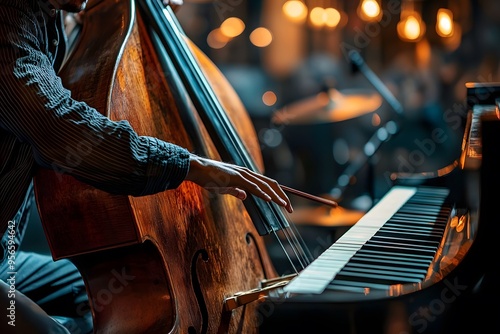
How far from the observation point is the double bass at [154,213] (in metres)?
1.45

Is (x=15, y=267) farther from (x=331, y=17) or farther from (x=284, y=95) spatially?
(x=284, y=95)

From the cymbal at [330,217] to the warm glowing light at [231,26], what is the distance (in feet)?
12.1

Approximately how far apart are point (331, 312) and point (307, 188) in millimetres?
4986

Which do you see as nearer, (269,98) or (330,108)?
(330,108)

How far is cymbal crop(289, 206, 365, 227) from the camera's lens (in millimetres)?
3332

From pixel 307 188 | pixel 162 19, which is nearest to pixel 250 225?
pixel 162 19

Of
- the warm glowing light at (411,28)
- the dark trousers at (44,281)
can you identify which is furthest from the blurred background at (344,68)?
the dark trousers at (44,281)

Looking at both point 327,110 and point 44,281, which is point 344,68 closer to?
point 327,110

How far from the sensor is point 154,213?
1.47 meters

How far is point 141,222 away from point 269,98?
549 cm

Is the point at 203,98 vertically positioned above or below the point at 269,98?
above

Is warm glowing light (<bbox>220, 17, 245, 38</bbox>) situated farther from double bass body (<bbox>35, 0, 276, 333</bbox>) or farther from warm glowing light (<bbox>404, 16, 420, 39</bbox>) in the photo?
double bass body (<bbox>35, 0, 276, 333</bbox>)

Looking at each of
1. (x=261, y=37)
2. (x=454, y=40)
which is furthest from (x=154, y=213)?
(x=261, y=37)

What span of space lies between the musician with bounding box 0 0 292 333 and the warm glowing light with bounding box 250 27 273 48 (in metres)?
6.00
